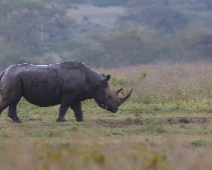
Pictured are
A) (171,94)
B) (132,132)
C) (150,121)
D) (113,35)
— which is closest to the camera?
(132,132)

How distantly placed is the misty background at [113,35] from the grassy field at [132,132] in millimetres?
14863

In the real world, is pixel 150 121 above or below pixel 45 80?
below

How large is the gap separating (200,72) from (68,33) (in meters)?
28.8

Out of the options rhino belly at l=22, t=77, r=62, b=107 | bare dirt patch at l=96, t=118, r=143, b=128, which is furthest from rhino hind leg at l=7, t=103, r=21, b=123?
bare dirt patch at l=96, t=118, r=143, b=128

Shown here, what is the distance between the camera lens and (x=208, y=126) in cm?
1238

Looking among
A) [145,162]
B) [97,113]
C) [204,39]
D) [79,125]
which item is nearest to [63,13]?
[204,39]

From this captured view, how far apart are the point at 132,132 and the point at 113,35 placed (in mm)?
30302

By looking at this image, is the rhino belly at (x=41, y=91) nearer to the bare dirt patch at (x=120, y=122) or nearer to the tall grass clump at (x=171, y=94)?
the bare dirt patch at (x=120, y=122)

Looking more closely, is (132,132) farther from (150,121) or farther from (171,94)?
(171,94)

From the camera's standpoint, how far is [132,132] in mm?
11633

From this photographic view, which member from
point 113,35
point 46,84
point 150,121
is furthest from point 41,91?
point 113,35

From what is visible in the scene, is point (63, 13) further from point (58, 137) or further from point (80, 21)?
point (58, 137)

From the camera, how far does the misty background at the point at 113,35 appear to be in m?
40.3

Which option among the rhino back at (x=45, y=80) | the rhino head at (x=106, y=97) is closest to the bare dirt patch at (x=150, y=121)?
the rhino head at (x=106, y=97)
